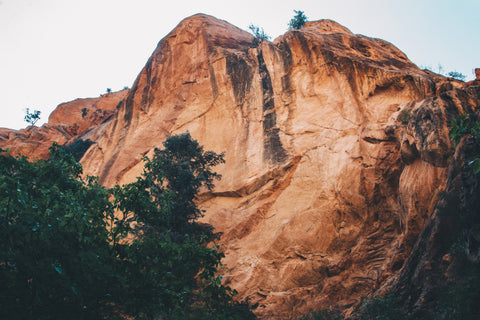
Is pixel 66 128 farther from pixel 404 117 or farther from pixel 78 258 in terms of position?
pixel 78 258

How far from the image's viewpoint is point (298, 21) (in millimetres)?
40469

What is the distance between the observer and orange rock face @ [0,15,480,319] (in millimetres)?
15070

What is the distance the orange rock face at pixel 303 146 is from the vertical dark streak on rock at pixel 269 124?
77mm

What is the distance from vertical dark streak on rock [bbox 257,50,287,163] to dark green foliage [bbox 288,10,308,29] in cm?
1541

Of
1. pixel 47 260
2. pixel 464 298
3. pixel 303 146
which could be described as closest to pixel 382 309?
pixel 464 298

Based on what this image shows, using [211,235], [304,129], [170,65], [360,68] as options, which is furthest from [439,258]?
[170,65]

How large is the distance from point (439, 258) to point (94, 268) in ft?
29.2

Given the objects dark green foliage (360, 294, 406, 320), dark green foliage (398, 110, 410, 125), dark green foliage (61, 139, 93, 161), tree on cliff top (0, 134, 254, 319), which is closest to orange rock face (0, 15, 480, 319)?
dark green foliage (398, 110, 410, 125)

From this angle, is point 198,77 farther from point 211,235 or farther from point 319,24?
point 211,235

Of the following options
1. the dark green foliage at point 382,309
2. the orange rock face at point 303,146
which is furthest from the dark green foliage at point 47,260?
the orange rock face at point 303,146

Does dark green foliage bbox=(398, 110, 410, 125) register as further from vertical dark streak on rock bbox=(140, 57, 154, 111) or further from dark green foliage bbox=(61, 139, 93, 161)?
dark green foliage bbox=(61, 139, 93, 161)

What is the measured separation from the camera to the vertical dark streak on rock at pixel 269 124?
72.3 feet

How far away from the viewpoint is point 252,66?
89.2ft

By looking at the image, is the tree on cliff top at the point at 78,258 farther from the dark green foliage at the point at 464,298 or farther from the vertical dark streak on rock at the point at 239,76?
the vertical dark streak on rock at the point at 239,76
